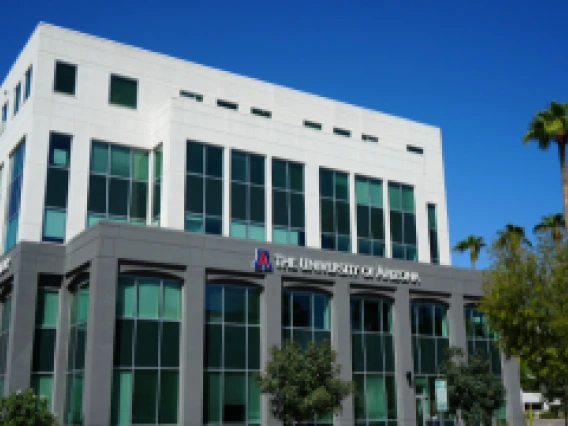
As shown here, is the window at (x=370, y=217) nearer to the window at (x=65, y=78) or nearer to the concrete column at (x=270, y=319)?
the concrete column at (x=270, y=319)

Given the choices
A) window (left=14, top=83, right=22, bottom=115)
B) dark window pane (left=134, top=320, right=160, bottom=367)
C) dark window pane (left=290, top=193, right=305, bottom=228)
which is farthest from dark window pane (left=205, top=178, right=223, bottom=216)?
window (left=14, top=83, right=22, bottom=115)

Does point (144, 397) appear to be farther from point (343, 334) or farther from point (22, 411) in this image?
point (343, 334)

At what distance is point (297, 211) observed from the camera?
41906 mm

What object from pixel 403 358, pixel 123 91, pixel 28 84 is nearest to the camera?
pixel 28 84

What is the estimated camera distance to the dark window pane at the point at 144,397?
30.1 metres

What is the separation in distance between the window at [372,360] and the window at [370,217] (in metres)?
5.41

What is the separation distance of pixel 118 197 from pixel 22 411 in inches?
580

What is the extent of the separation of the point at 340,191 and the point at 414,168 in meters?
7.10

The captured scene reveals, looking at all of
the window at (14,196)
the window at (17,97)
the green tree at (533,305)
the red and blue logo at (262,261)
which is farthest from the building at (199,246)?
the green tree at (533,305)

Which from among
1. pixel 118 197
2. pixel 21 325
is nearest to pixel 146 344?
pixel 21 325

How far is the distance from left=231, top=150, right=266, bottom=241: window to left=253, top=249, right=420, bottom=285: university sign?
169 inches

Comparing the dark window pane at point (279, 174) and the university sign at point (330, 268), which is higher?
the dark window pane at point (279, 174)

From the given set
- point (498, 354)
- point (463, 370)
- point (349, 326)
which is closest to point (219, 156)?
point (349, 326)

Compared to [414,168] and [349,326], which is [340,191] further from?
[349,326]
